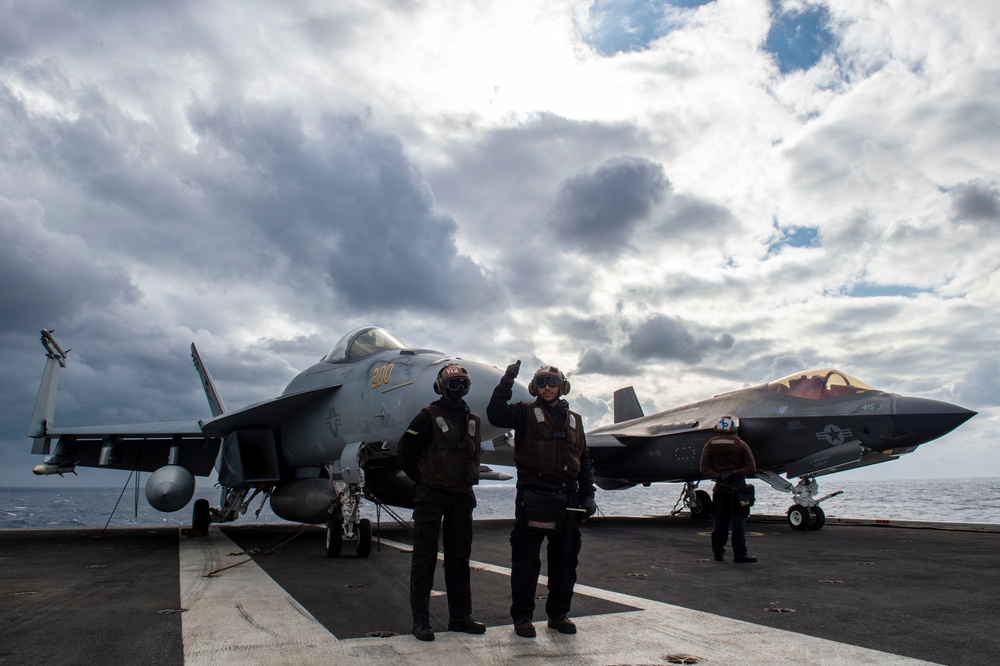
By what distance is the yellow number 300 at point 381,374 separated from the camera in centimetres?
896

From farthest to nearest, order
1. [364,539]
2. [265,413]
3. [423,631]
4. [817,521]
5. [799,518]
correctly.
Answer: [799,518], [817,521], [265,413], [364,539], [423,631]

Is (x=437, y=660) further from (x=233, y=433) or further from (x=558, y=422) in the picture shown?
(x=233, y=433)

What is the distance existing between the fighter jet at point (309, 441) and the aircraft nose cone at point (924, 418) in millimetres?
8474

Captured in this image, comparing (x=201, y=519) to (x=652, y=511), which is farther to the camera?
(x=652, y=511)

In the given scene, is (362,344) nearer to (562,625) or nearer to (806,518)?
(562,625)

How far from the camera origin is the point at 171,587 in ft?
20.3

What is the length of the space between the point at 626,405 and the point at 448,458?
20.7 m

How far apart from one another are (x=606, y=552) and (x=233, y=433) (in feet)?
25.4

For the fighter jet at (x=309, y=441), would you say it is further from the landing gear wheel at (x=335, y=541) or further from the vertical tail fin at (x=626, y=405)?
the vertical tail fin at (x=626, y=405)

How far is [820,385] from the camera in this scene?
1426 centimetres

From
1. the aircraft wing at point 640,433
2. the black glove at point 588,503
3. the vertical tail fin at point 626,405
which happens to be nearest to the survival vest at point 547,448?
the black glove at point 588,503

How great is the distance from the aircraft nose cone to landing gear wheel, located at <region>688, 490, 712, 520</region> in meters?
6.52

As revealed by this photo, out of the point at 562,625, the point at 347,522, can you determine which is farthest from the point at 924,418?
the point at 562,625

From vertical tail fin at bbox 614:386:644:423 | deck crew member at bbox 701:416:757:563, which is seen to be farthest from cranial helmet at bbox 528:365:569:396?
vertical tail fin at bbox 614:386:644:423
